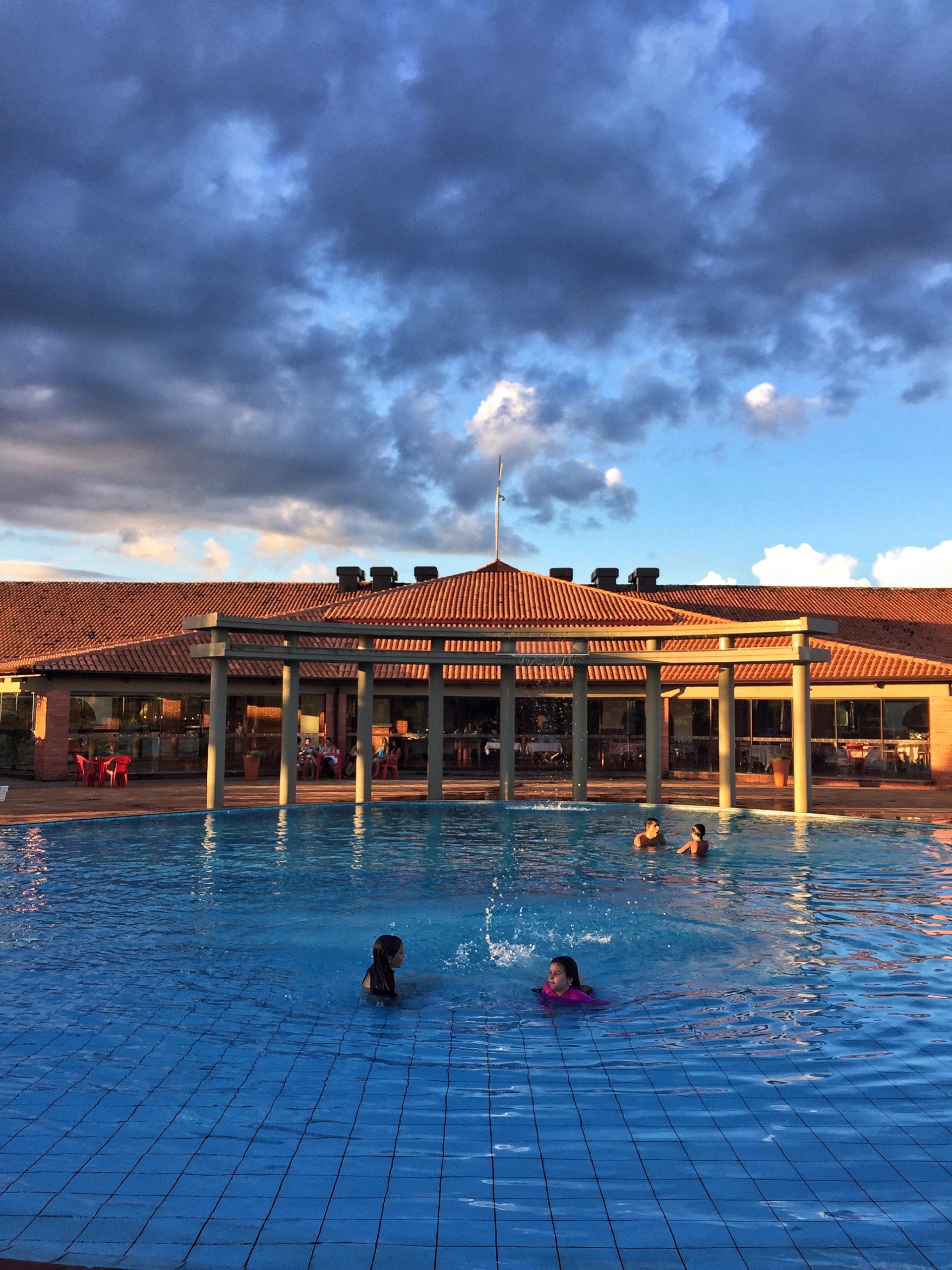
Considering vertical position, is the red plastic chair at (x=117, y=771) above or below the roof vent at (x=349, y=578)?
below

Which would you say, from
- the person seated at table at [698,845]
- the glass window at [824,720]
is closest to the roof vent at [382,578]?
the glass window at [824,720]

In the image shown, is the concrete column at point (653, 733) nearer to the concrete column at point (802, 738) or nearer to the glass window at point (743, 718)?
the concrete column at point (802, 738)

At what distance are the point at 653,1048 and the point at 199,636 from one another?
24.3 metres

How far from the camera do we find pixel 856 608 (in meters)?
38.5

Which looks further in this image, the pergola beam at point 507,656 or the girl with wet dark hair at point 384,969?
the pergola beam at point 507,656

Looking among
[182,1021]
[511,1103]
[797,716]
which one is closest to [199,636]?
[797,716]

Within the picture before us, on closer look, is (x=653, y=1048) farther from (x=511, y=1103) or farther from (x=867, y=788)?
(x=867, y=788)

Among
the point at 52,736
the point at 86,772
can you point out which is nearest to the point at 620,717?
the point at 86,772

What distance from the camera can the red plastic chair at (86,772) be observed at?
2422 cm

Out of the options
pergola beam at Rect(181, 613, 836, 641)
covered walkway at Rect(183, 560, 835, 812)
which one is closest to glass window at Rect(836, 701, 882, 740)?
covered walkway at Rect(183, 560, 835, 812)

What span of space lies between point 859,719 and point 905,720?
1.24m

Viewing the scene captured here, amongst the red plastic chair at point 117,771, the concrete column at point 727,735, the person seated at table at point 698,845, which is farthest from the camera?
the red plastic chair at point 117,771

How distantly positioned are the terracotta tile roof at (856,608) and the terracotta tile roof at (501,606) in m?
6.39

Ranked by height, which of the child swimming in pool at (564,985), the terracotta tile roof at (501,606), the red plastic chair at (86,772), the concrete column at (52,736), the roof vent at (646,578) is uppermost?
the roof vent at (646,578)
